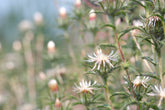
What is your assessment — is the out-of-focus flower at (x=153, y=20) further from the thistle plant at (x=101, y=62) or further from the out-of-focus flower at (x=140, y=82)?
the out-of-focus flower at (x=140, y=82)

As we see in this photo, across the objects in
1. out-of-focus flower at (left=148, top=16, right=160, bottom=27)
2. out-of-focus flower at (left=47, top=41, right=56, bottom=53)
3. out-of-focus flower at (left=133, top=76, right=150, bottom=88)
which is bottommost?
out-of-focus flower at (left=133, top=76, right=150, bottom=88)

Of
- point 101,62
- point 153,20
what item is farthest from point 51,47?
point 153,20

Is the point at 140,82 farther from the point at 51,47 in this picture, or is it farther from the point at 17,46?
the point at 17,46

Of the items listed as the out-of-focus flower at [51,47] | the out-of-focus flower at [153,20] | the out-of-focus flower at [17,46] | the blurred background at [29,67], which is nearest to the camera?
the out-of-focus flower at [153,20]

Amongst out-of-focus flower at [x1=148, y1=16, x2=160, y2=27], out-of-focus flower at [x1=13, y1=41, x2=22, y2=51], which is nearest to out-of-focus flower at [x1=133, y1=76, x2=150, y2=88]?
out-of-focus flower at [x1=148, y1=16, x2=160, y2=27]

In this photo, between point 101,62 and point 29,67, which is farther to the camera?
point 29,67

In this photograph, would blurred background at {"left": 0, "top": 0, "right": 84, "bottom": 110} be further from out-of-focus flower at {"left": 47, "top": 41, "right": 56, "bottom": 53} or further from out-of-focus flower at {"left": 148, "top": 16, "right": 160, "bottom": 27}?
out-of-focus flower at {"left": 148, "top": 16, "right": 160, "bottom": 27}

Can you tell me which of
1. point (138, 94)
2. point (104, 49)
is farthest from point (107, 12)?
point (138, 94)

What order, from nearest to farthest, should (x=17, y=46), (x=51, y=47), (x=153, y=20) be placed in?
(x=153, y=20)
(x=51, y=47)
(x=17, y=46)

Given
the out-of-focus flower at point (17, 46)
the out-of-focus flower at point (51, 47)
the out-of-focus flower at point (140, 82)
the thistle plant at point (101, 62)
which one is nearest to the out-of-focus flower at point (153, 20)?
the thistle plant at point (101, 62)

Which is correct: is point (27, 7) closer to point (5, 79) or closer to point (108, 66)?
point (5, 79)

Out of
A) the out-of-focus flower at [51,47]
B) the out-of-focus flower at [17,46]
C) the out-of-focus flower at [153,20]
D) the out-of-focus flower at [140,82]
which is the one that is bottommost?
the out-of-focus flower at [140,82]
